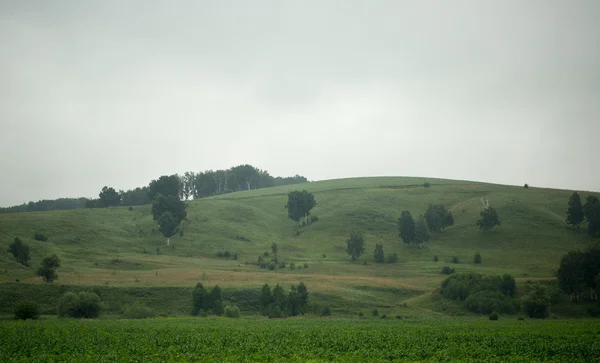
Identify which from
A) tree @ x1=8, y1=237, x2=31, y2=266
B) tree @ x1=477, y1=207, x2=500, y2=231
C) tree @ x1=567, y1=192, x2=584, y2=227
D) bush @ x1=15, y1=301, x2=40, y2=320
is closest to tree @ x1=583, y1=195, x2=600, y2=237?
tree @ x1=567, y1=192, x2=584, y2=227

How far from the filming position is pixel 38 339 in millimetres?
40094

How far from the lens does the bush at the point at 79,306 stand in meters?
64.7

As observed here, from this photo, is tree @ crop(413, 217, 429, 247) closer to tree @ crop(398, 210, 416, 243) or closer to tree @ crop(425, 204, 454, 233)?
tree @ crop(398, 210, 416, 243)

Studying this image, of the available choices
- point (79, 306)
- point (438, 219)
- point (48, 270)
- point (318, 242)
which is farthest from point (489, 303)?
point (48, 270)

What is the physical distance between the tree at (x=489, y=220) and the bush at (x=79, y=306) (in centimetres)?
10738

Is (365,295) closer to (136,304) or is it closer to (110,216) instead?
(136,304)

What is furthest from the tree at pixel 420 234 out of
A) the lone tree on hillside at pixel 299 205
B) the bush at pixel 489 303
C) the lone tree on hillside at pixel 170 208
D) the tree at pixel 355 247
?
the lone tree on hillside at pixel 170 208

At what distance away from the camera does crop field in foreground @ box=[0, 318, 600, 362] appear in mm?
35062

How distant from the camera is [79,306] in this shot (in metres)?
64.8

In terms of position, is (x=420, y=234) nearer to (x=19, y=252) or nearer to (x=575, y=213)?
(x=575, y=213)

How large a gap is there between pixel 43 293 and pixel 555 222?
131764 mm

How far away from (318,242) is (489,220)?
4934 centimetres

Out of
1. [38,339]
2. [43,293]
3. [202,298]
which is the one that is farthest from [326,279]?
[38,339]

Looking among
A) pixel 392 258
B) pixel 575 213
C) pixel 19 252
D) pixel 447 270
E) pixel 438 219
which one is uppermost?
pixel 575 213
